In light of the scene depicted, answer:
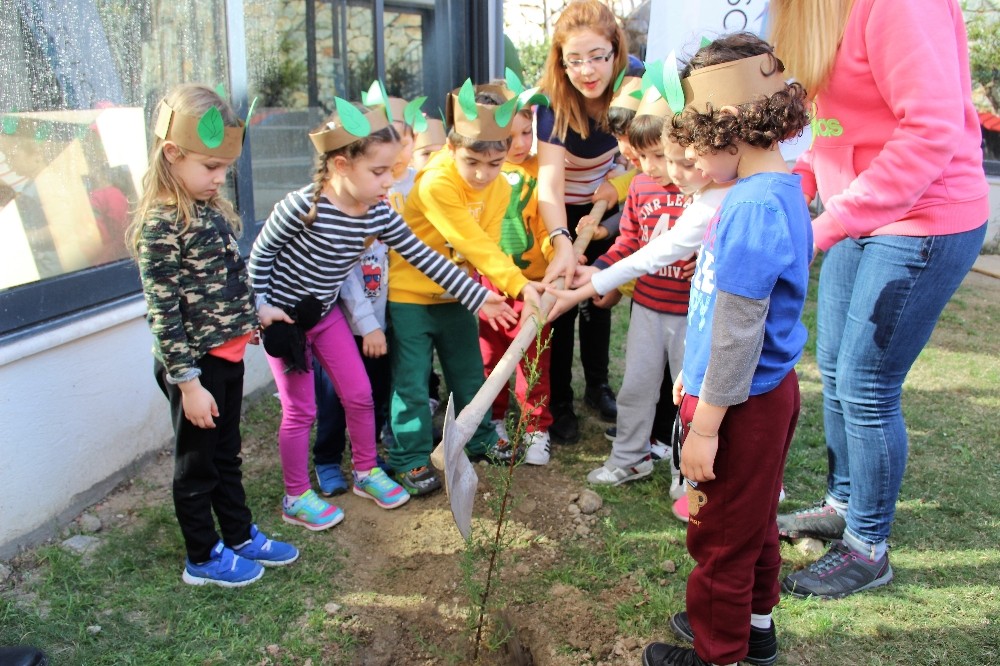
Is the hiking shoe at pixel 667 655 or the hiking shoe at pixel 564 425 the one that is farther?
the hiking shoe at pixel 564 425

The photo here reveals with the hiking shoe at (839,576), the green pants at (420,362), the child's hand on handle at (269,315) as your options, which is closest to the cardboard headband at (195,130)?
the child's hand on handle at (269,315)

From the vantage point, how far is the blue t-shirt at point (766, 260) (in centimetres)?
174

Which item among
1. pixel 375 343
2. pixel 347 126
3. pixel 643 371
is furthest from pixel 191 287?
pixel 643 371

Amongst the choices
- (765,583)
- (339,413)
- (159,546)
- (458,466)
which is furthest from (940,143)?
(159,546)

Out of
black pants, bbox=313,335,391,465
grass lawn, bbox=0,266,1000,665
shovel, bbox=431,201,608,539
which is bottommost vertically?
grass lawn, bbox=0,266,1000,665

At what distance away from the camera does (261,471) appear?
11.4 feet

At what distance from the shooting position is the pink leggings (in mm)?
3021

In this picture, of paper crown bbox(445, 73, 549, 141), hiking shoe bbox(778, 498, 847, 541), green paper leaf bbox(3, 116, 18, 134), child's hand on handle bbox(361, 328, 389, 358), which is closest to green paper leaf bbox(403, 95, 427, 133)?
paper crown bbox(445, 73, 549, 141)

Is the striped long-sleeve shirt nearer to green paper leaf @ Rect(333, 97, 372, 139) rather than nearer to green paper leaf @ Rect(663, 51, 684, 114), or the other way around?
green paper leaf @ Rect(333, 97, 372, 139)

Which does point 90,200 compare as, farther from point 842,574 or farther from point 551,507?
point 842,574

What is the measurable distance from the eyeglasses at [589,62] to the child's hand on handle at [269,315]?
62.3 inches

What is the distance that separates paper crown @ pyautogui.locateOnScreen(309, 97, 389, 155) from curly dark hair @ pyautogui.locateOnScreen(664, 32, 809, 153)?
1208mm

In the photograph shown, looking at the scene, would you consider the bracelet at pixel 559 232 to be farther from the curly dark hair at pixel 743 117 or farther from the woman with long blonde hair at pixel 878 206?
the curly dark hair at pixel 743 117

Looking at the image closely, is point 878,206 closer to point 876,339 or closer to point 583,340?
point 876,339
